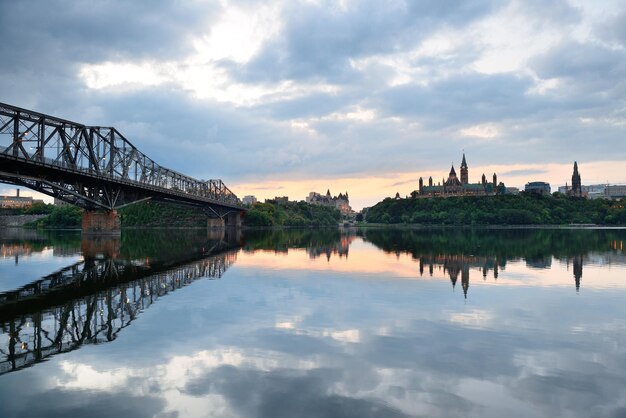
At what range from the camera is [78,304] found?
62.0 feet

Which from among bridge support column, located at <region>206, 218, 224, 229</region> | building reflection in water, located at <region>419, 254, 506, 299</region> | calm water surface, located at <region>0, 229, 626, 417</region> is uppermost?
bridge support column, located at <region>206, 218, 224, 229</region>

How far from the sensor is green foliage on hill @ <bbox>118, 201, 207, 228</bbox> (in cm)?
16125

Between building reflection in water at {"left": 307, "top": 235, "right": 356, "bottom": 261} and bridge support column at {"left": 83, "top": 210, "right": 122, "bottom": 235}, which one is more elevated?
bridge support column at {"left": 83, "top": 210, "right": 122, "bottom": 235}

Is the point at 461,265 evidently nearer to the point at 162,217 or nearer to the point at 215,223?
the point at 215,223

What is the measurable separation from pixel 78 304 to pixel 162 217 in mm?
150884

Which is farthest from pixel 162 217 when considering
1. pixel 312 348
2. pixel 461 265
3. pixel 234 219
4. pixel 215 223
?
pixel 312 348

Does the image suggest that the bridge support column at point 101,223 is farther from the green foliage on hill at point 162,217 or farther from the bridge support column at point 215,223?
the green foliage on hill at point 162,217

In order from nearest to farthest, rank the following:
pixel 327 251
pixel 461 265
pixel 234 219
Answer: pixel 461 265 < pixel 327 251 < pixel 234 219

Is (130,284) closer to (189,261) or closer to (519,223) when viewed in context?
(189,261)

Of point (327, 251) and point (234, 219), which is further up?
point (234, 219)

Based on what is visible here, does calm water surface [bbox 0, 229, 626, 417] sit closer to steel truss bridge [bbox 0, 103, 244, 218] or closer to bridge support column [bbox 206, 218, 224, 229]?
steel truss bridge [bbox 0, 103, 244, 218]

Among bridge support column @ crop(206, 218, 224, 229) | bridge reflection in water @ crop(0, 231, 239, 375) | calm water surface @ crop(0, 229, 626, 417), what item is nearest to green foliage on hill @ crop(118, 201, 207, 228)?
bridge support column @ crop(206, 218, 224, 229)

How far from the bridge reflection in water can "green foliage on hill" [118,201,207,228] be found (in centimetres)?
13043

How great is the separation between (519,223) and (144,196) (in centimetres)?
15558
